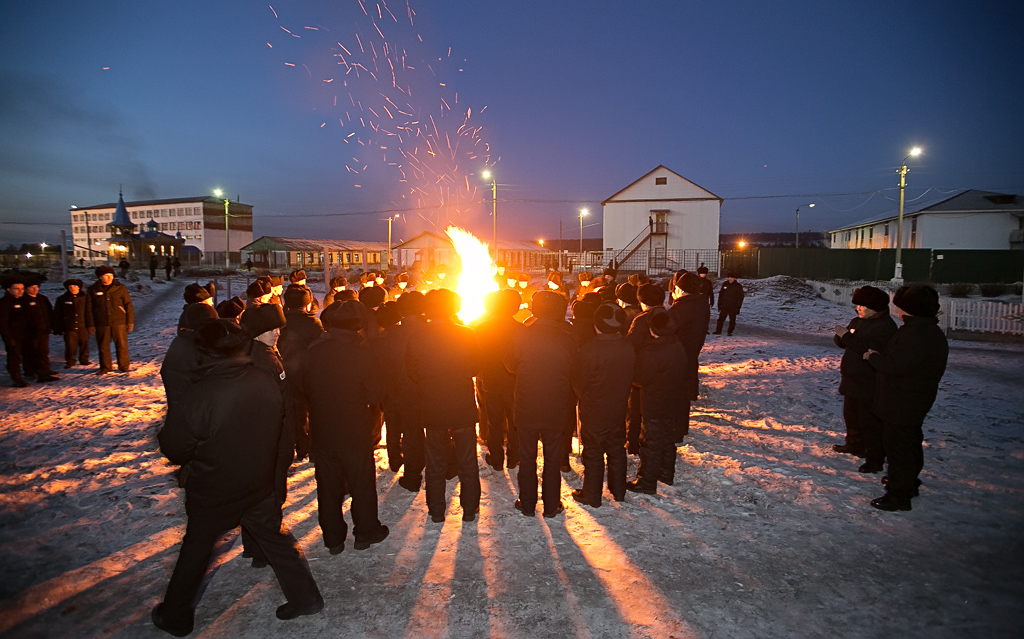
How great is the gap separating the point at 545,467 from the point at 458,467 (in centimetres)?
80

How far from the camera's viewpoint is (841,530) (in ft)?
14.3

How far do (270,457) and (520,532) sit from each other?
7.45 ft

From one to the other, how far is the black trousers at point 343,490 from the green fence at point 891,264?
34.2m

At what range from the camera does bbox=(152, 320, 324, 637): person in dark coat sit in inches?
112

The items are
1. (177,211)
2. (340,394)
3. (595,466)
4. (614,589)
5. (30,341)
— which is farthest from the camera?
(177,211)

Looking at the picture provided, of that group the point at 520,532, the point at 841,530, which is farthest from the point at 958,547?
the point at 520,532

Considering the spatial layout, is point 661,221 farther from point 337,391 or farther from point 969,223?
point 337,391

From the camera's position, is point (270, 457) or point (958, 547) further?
point (958, 547)

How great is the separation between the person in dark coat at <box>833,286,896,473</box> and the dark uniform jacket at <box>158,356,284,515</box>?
18.3 feet

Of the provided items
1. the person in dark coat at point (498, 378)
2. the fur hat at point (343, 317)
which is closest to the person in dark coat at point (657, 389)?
the person in dark coat at point (498, 378)

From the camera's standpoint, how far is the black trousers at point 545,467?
4.53 meters

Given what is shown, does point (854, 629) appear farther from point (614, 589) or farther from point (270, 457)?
point (270, 457)

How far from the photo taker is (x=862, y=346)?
5.38 meters

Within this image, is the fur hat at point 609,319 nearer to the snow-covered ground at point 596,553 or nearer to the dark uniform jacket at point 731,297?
the snow-covered ground at point 596,553
